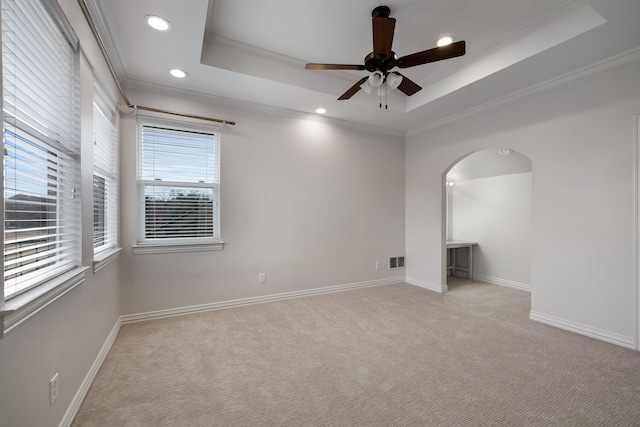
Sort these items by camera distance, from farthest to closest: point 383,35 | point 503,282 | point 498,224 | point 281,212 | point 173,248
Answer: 1. point 498,224
2. point 503,282
3. point 281,212
4. point 173,248
5. point 383,35

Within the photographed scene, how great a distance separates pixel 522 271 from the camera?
4734 millimetres

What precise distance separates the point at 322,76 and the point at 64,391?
358 cm

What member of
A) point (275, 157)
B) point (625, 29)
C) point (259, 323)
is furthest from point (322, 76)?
point (259, 323)

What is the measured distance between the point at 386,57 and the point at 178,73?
2180 millimetres

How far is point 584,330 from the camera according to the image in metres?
2.98

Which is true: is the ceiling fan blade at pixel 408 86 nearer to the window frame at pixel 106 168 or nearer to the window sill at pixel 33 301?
the window frame at pixel 106 168

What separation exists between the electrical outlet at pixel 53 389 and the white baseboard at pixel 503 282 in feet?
18.3

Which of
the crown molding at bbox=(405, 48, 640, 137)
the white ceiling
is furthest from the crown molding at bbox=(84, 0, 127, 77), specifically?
the crown molding at bbox=(405, 48, 640, 137)

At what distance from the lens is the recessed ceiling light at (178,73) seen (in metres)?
3.05

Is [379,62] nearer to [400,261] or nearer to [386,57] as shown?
[386,57]

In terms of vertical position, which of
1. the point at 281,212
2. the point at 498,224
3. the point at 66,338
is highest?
the point at 281,212

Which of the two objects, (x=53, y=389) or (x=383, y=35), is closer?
(x=53, y=389)

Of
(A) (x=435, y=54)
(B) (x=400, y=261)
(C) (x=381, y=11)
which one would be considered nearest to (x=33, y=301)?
(A) (x=435, y=54)

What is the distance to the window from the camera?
11.1 ft
